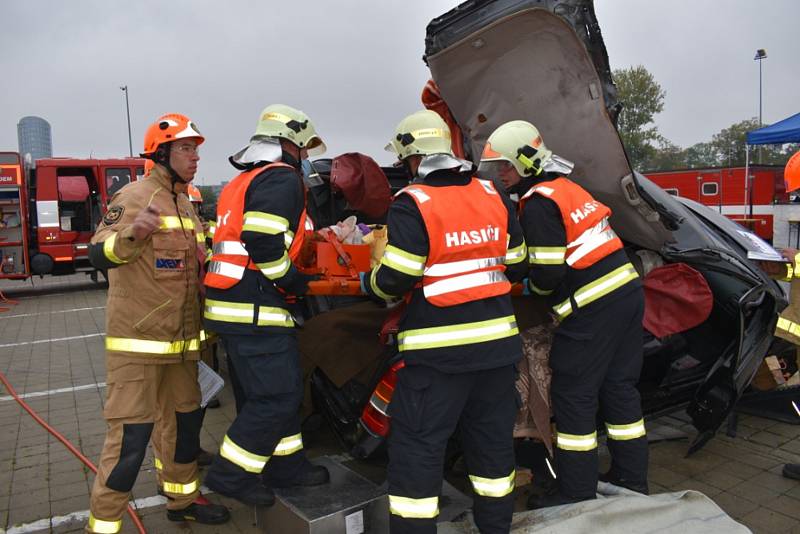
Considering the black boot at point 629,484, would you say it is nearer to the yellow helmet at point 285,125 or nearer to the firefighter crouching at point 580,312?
the firefighter crouching at point 580,312

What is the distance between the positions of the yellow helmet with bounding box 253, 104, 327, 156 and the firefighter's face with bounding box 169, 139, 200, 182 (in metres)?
0.35

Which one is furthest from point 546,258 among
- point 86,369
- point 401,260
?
point 86,369

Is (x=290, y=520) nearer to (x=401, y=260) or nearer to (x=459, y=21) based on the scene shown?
(x=401, y=260)

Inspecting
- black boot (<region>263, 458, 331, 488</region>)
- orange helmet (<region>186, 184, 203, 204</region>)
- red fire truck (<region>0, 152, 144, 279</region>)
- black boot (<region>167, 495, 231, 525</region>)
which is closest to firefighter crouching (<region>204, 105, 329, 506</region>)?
black boot (<region>263, 458, 331, 488</region>)

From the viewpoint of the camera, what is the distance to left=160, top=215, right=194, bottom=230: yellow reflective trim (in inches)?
114

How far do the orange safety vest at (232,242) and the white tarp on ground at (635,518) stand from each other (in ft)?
5.01

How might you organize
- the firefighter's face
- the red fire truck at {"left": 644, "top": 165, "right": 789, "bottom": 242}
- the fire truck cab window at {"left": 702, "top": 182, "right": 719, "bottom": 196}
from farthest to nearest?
the fire truck cab window at {"left": 702, "top": 182, "right": 719, "bottom": 196} < the red fire truck at {"left": 644, "top": 165, "right": 789, "bottom": 242} < the firefighter's face

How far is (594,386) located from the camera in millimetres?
3119

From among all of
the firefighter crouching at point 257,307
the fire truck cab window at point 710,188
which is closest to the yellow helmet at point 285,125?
the firefighter crouching at point 257,307

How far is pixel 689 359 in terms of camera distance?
385cm

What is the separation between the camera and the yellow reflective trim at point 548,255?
3.02m

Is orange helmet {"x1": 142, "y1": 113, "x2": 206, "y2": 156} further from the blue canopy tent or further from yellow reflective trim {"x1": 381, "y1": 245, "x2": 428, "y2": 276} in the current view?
the blue canopy tent

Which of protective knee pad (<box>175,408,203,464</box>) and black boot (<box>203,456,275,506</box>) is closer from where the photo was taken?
black boot (<box>203,456,275,506</box>)

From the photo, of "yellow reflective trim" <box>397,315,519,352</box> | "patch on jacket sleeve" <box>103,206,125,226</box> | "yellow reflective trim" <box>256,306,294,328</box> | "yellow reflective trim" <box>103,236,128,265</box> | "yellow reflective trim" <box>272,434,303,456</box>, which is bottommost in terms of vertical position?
"yellow reflective trim" <box>272,434,303,456</box>
